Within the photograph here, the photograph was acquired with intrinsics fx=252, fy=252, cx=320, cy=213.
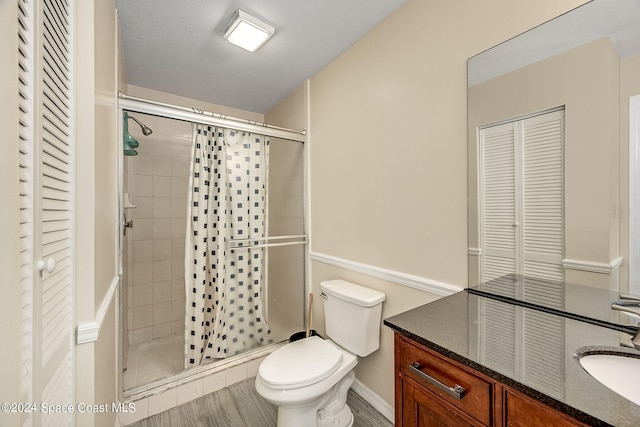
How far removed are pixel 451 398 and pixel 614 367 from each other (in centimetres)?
42

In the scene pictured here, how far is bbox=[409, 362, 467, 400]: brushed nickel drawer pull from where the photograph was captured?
26.8 inches

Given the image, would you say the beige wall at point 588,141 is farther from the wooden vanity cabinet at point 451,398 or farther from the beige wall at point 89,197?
the beige wall at point 89,197

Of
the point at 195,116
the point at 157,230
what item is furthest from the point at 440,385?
the point at 157,230

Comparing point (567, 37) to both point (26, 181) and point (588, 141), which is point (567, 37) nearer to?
point (588, 141)

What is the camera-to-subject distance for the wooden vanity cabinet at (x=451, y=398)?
0.57 m

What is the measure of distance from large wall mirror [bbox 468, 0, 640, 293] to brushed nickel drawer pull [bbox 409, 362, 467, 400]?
552 millimetres

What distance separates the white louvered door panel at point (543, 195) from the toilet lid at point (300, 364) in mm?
1053

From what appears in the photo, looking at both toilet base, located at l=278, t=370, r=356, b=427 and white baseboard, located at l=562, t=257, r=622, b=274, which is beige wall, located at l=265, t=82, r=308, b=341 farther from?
white baseboard, located at l=562, t=257, r=622, b=274

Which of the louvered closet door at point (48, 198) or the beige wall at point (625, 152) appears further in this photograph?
the beige wall at point (625, 152)

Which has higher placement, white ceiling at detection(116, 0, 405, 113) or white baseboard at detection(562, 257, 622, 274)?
white ceiling at detection(116, 0, 405, 113)

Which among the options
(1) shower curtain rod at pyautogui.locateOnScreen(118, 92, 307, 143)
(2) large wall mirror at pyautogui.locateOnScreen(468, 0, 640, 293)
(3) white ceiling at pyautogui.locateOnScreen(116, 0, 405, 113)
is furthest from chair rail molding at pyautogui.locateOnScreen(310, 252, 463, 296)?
(3) white ceiling at pyautogui.locateOnScreen(116, 0, 405, 113)

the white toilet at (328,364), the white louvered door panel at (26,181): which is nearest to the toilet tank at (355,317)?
the white toilet at (328,364)

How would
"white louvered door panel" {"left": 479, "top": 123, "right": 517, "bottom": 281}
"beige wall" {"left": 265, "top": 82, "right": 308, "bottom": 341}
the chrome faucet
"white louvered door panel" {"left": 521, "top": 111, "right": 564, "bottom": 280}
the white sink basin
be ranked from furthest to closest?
"beige wall" {"left": 265, "top": 82, "right": 308, "bottom": 341}, "white louvered door panel" {"left": 479, "top": 123, "right": 517, "bottom": 281}, "white louvered door panel" {"left": 521, "top": 111, "right": 564, "bottom": 280}, the chrome faucet, the white sink basin

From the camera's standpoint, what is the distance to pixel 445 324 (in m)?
0.85
